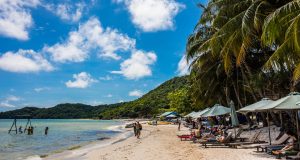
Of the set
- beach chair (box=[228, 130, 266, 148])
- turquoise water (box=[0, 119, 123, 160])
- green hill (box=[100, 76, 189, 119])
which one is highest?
green hill (box=[100, 76, 189, 119])

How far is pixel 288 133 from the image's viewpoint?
512 inches

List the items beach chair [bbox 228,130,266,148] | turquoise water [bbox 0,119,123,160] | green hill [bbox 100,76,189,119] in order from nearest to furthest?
1. beach chair [bbox 228,130,266,148]
2. turquoise water [bbox 0,119,123,160]
3. green hill [bbox 100,76,189,119]

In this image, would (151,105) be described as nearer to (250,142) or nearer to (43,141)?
(43,141)

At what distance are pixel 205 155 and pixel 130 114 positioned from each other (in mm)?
137807

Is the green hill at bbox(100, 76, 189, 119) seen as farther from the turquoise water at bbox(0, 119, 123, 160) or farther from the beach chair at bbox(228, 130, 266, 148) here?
the beach chair at bbox(228, 130, 266, 148)

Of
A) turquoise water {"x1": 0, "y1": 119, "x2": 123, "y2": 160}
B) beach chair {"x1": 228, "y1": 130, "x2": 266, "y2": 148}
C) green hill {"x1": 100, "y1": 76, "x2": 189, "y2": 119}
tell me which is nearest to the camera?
beach chair {"x1": 228, "y1": 130, "x2": 266, "y2": 148}

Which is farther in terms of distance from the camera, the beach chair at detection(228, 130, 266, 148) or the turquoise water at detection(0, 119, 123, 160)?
the turquoise water at detection(0, 119, 123, 160)

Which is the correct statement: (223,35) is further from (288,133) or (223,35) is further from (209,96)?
(209,96)

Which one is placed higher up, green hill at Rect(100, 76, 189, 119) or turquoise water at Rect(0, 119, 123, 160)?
green hill at Rect(100, 76, 189, 119)

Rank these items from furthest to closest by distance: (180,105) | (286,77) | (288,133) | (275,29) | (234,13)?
(180,105) → (286,77) → (234,13) → (288,133) → (275,29)

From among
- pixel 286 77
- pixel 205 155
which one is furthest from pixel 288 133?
pixel 286 77

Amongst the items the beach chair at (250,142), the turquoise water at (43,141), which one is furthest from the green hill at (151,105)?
the beach chair at (250,142)

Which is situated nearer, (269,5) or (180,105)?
(269,5)

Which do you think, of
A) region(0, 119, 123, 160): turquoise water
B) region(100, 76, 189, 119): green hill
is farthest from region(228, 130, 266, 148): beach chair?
region(100, 76, 189, 119): green hill
